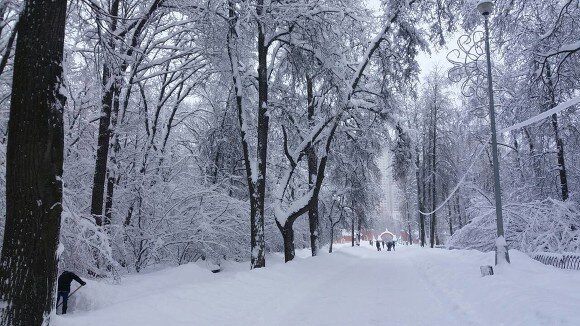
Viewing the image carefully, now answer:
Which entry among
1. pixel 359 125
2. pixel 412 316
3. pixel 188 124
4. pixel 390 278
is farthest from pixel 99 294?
pixel 188 124

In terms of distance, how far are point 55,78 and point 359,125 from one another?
15.3 meters

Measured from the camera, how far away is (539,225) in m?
15.1

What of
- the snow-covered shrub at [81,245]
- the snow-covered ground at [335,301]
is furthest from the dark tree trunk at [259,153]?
the snow-covered shrub at [81,245]

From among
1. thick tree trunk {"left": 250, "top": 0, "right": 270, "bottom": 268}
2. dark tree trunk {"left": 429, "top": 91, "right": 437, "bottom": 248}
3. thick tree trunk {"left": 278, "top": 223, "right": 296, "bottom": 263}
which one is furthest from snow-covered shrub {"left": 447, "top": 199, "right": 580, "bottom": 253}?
dark tree trunk {"left": 429, "top": 91, "right": 437, "bottom": 248}

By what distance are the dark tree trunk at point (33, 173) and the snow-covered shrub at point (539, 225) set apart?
46.4ft

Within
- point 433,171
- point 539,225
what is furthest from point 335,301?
point 433,171

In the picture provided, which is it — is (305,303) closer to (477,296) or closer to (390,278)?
(477,296)

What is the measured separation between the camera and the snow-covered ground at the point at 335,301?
21.5ft

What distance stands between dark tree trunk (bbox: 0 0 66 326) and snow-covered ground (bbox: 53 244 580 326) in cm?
79

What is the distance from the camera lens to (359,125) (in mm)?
19375

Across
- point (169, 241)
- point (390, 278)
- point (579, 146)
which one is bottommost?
point (390, 278)

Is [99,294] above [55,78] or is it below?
below

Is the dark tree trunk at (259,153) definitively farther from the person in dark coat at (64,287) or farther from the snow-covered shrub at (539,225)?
the snow-covered shrub at (539,225)

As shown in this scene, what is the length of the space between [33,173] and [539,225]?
611 inches
